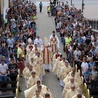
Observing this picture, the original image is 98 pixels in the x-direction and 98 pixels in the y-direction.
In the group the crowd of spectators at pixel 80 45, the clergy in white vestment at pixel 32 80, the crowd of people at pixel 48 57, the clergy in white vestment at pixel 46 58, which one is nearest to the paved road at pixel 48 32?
the crowd of people at pixel 48 57

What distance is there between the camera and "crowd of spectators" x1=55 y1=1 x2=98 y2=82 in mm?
18667

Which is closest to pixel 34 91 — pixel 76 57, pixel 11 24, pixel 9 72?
pixel 9 72

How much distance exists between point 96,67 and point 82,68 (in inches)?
29.4

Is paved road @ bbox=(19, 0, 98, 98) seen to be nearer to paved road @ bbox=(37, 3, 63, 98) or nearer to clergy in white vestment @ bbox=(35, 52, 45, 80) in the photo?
paved road @ bbox=(37, 3, 63, 98)

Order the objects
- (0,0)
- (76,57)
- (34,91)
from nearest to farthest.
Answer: (34,91) < (76,57) < (0,0)

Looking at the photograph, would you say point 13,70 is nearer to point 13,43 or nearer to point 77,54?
point 77,54

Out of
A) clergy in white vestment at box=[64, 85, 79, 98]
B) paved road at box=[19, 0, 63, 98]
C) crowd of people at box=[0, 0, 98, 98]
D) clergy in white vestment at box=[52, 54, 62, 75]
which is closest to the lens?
clergy in white vestment at box=[64, 85, 79, 98]

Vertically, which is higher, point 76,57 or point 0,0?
point 0,0

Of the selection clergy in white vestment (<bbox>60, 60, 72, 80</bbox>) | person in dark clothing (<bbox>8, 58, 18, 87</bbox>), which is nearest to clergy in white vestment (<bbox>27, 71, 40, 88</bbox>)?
person in dark clothing (<bbox>8, 58, 18, 87</bbox>)

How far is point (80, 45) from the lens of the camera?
22250 millimetres

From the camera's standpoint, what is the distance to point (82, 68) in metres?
18.8

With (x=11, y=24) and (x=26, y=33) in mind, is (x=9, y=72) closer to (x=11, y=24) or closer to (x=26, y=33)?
(x=26, y=33)

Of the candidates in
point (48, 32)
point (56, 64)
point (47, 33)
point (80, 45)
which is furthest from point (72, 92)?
point (48, 32)

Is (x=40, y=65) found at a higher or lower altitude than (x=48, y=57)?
lower
